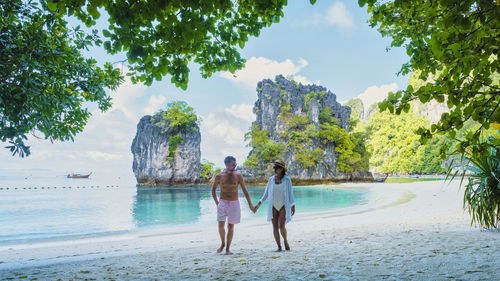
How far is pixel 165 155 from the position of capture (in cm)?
4216

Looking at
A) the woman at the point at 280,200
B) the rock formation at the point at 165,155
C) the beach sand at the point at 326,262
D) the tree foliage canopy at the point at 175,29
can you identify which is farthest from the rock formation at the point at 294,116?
the tree foliage canopy at the point at 175,29

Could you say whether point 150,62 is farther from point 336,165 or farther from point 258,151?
point 336,165

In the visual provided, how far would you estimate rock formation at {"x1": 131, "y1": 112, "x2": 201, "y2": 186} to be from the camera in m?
42.3

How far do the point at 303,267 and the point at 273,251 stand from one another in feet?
3.94

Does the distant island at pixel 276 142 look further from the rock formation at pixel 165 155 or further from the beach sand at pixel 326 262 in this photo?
the beach sand at pixel 326 262

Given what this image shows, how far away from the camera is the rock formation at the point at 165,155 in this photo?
42.3 metres

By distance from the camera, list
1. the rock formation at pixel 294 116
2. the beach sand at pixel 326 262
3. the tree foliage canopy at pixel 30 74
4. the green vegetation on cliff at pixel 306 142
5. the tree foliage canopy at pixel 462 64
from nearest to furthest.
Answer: the tree foliage canopy at pixel 462 64, the beach sand at pixel 326 262, the tree foliage canopy at pixel 30 74, the green vegetation on cliff at pixel 306 142, the rock formation at pixel 294 116

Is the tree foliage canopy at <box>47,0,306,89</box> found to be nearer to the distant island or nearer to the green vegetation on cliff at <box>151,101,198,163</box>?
the distant island

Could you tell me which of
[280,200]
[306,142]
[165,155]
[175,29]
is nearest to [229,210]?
[280,200]

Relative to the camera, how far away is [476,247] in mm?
3641

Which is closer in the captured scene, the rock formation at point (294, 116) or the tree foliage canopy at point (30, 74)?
the tree foliage canopy at point (30, 74)

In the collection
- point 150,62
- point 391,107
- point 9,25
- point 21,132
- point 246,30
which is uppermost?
point 9,25

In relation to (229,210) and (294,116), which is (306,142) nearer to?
(294,116)

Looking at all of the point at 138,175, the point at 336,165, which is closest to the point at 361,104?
the point at 336,165
